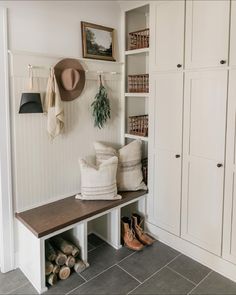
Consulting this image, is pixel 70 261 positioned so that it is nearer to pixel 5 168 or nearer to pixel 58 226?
pixel 58 226

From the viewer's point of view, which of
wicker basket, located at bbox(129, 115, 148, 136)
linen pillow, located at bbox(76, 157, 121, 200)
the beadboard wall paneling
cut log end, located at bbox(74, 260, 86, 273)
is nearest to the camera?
the beadboard wall paneling

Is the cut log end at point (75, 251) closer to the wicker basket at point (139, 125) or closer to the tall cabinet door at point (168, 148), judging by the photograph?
the tall cabinet door at point (168, 148)

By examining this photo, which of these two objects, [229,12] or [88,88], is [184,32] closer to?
[229,12]

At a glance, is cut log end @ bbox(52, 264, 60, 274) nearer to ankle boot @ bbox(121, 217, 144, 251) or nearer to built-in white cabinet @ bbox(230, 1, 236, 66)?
ankle boot @ bbox(121, 217, 144, 251)

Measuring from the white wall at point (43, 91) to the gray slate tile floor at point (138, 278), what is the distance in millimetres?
631

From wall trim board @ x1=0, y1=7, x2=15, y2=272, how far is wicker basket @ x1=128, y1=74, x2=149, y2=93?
4.00ft

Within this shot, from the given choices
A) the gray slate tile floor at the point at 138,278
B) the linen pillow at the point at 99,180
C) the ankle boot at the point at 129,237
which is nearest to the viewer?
the gray slate tile floor at the point at 138,278

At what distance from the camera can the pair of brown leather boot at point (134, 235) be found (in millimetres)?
2611

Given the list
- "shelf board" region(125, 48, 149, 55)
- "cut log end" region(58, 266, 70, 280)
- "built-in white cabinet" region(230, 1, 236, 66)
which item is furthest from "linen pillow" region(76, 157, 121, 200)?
"built-in white cabinet" region(230, 1, 236, 66)

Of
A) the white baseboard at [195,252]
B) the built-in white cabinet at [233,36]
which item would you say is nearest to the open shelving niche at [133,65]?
the white baseboard at [195,252]

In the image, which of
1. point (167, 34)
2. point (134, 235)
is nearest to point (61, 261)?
point (134, 235)

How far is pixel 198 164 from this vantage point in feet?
7.66

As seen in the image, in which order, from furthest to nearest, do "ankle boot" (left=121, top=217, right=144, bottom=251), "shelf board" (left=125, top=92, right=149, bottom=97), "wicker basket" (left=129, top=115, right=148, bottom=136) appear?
1. "wicker basket" (left=129, top=115, right=148, bottom=136)
2. "shelf board" (left=125, top=92, right=149, bottom=97)
3. "ankle boot" (left=121, top=217, right=144, bottom=251)

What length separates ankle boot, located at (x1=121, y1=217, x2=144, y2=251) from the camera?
102 inches
